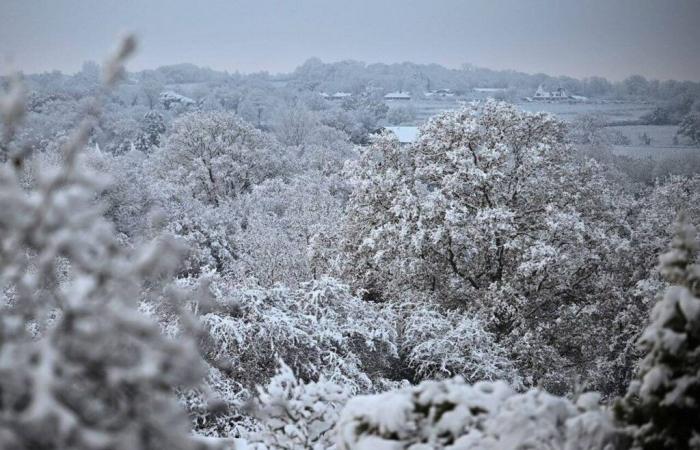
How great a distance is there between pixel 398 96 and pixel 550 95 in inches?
1312

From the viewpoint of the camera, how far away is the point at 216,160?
32.4 metres

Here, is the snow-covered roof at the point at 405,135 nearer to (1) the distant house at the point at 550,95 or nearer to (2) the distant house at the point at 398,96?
(1) the distant house at the point at 550,95

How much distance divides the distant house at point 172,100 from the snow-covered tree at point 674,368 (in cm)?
6698

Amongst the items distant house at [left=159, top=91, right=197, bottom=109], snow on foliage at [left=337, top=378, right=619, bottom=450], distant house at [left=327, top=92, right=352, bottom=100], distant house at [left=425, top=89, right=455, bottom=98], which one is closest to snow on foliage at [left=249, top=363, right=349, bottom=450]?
snow on foliage at [left=337, top=378, right=619, bottom=450]

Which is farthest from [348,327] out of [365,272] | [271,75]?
[271,75]

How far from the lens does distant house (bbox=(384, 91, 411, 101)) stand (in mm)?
83994

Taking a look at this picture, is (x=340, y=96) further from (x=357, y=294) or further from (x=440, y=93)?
(x=357, y=294)

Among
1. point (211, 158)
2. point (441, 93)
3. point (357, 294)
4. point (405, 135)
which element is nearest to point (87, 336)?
point (357, 294)

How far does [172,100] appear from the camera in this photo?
220ft

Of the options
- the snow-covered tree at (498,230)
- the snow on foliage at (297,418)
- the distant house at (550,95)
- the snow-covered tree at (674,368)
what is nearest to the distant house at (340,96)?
the distant house at (550,95)

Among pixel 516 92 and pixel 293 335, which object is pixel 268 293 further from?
pixel 516 92

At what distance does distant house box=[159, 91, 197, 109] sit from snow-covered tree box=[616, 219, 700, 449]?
6698 centimetres

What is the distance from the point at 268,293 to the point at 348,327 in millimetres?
1849

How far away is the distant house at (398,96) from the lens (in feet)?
276
